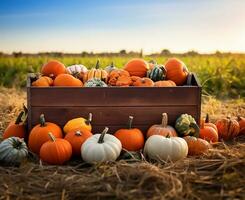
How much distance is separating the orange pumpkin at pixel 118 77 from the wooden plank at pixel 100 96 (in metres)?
0.21

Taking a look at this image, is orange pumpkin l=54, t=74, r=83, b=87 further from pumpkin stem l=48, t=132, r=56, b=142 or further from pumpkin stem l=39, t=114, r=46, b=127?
pumpkin stem l=48, t=132, r=56, b=142

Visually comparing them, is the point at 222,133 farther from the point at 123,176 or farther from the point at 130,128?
the point at 123,176

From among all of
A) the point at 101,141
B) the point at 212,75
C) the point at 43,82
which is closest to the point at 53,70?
the point at 43,82

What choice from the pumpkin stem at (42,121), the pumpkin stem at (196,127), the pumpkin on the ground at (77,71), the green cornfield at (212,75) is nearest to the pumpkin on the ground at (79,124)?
the pumpkin stem at (42,121)

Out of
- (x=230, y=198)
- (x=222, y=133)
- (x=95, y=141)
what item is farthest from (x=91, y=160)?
(x=222, y=133)

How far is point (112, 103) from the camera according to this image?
16.4 feet

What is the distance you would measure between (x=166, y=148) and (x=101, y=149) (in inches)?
23.3

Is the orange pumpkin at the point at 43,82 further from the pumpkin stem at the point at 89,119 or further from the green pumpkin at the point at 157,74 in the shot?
the green pumpkin at the point at 157,74

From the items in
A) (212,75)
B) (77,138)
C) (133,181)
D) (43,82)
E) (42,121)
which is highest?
(43,82)

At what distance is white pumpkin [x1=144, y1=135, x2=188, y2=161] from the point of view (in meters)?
4.49

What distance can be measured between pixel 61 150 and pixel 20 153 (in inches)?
14.1

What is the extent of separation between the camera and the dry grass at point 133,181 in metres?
3.45

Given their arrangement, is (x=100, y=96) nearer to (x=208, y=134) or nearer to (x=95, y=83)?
(x=95, y=83)

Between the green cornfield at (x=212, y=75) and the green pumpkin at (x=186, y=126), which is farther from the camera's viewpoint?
the green cornfield at (x=212, y=75)
